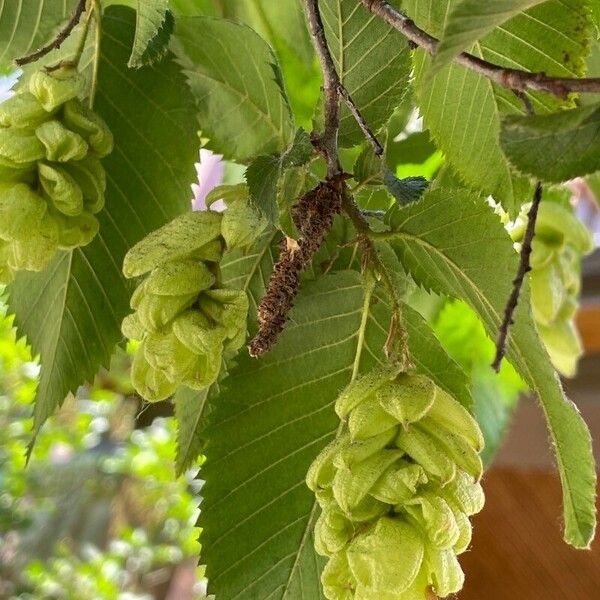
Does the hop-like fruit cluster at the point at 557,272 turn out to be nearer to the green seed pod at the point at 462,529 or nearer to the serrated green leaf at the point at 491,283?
the serrated green leaf at the point at 491,283

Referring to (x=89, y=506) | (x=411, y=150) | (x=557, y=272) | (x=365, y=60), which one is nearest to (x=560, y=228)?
(x=557, y=272)

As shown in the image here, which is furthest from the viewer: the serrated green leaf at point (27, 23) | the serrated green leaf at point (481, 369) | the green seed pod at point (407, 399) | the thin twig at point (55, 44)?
the serrated green leaf at point (481, 369)

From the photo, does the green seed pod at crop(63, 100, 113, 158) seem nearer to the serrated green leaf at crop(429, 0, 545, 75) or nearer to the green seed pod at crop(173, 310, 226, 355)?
the green seed pod at crop(173, 310, 226, 355)

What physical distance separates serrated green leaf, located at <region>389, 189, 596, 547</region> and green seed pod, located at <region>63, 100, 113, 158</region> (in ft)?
0.61

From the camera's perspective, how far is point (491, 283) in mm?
511

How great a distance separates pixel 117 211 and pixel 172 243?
0.16 meters

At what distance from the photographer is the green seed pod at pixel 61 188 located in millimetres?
496

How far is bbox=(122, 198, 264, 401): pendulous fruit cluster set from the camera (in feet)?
1.55

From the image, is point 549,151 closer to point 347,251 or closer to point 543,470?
point 347,251

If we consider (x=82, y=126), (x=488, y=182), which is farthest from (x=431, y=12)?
(x=82, y=126)

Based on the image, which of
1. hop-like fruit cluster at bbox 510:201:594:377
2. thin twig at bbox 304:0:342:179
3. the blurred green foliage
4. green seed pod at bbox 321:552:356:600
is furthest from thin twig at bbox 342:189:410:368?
the blurred green foliage

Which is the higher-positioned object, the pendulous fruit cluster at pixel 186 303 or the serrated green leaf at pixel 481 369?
the pendulous fruit cluster at pixel 186 303

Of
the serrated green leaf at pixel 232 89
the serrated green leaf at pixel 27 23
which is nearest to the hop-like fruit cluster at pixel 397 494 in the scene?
the serrated green leaf at pixel 232 89

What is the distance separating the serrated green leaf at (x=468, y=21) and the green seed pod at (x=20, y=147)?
26 centimetres
